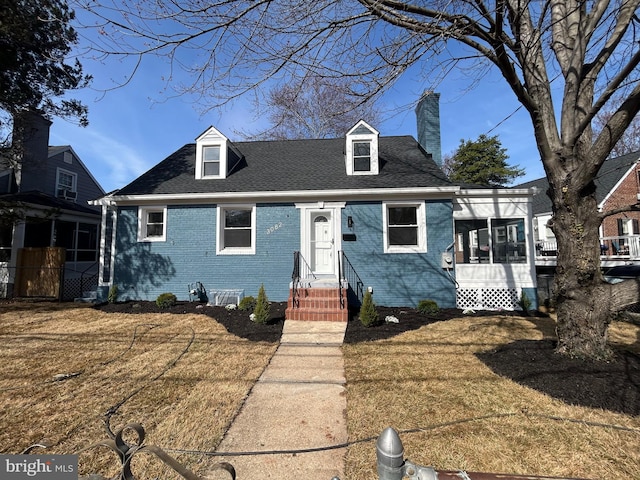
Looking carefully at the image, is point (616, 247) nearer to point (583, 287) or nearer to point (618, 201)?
point (618, 201)

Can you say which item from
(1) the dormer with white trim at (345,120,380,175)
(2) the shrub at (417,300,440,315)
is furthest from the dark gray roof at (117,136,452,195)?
(2) the shrub at (417,300,440,315)

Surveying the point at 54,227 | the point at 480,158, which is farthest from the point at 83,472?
the point at 480,158

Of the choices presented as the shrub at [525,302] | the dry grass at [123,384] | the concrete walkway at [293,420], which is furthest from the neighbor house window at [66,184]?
the shrub at [525,302]

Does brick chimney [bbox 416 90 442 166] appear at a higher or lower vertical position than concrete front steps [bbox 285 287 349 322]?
higher

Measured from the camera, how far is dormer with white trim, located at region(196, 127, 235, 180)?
10.6 metres

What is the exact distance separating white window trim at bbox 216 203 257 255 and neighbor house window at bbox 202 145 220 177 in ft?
5.53

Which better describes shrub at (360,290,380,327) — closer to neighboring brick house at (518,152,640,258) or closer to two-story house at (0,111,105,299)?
two-story house at (0,111,105,299)

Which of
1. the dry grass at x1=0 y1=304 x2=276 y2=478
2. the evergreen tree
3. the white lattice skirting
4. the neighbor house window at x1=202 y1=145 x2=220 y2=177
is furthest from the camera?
the evergreen tree

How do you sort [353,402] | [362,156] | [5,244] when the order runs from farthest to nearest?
[5,244]
[362,156]
[353,402]

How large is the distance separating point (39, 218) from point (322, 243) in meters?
10.6

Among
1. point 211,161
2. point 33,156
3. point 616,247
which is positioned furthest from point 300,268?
point 616,247

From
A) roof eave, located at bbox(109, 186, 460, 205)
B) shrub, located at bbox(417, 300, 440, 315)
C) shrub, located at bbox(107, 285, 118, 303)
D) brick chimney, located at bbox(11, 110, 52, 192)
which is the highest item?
brick chimney, located at bbox(11, 110, 52, 192)

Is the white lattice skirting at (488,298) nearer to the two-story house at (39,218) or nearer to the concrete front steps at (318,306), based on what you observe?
the concrete front steps at (318,306)

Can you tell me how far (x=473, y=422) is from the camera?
9.95 feet
